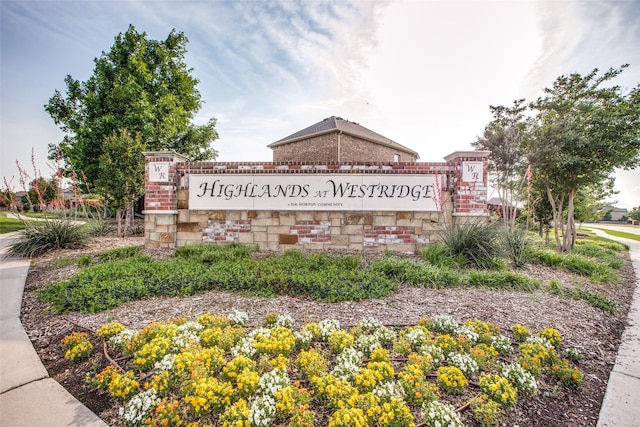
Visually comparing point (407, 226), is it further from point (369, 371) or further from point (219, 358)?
point (219, 358)

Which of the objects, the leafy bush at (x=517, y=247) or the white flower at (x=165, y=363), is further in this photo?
the leafy bush at (x=517, y=247)

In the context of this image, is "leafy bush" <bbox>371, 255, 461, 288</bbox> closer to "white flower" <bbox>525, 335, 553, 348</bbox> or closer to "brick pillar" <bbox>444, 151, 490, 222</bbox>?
"white flower" <bbox>525, 335, 553, 348</bbox>

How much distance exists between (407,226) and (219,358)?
4256mm

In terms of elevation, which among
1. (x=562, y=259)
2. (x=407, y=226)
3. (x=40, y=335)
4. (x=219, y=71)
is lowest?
(x=40, y=335)

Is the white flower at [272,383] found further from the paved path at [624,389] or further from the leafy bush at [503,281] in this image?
the leafy bush at [503,281]

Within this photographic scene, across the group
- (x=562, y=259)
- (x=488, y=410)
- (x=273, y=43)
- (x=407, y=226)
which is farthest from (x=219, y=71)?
(x=562, y=259)

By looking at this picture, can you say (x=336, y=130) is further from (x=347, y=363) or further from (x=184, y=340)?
(x=347, y=363)

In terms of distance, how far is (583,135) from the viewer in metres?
6.30

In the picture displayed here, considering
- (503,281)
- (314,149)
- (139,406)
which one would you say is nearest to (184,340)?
(139,406)

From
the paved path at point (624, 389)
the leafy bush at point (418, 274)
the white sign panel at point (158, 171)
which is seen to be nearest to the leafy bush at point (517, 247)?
the leafy bush at point (418, 274)

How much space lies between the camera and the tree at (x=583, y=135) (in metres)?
6.06

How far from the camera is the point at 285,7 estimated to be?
511 cm

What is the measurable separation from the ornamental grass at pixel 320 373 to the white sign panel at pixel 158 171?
12.4 ft

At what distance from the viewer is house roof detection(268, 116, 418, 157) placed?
627 inches
